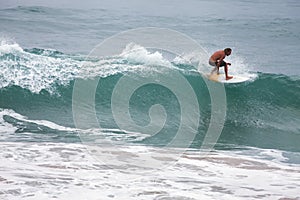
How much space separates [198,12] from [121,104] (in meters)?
18.2

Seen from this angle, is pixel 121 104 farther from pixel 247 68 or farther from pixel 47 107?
A: pixel 247 68

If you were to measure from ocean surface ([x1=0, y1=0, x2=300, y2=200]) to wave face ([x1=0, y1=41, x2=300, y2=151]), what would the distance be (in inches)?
1.4

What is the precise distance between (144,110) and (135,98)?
977 millimetres

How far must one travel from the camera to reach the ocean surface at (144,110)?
30.0ft

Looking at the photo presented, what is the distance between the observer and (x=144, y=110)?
15.8 metres

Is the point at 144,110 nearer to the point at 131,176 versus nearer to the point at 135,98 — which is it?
the point at 135,98

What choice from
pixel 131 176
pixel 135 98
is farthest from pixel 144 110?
pixel 131 176

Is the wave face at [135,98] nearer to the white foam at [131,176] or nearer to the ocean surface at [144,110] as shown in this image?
the ocean surface at [144,110]

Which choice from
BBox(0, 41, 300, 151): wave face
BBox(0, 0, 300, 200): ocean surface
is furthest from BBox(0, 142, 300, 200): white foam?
BBox(0, 41, 300, 151): wave face

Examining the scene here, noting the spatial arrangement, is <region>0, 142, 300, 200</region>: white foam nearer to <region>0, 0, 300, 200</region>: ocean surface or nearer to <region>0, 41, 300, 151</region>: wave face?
<region>0, 0, 300, 200</region>: ocean surface

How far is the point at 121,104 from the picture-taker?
16.3 meters

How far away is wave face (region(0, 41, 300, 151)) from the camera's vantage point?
13320 mm

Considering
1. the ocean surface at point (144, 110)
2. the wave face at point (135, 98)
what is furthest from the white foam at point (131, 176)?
the wave face at point (135, 98)

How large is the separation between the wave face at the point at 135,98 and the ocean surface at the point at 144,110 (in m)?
0.04
